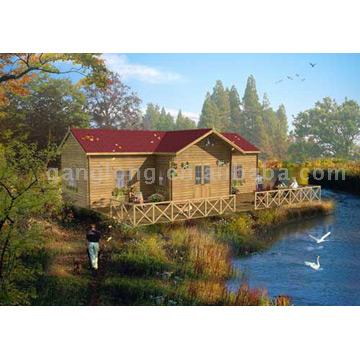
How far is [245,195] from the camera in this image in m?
9.28

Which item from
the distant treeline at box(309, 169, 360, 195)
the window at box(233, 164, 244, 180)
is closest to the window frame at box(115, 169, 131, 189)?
the window at box(233, 164, 244, 180)

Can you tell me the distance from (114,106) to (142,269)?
3.32 metres

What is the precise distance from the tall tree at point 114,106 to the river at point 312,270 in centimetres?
368

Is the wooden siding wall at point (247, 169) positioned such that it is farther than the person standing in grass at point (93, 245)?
Yes

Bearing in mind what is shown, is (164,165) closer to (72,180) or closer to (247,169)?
(247,169)

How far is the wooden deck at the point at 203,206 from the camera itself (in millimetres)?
8461

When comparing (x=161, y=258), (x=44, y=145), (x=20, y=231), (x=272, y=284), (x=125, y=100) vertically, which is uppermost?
(x=125, y=100)

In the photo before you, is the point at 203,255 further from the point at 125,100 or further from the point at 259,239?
the point at 125,100

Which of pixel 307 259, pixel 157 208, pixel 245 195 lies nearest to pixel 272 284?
pixel 307 259

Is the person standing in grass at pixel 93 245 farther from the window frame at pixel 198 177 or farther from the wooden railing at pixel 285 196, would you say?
the wooden railing at pixel 285 196

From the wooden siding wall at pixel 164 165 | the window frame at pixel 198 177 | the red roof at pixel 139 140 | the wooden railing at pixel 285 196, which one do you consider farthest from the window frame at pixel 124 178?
the wooden railing at pixel 285 196

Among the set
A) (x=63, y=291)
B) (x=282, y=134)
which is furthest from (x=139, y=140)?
(x=63, y=291)

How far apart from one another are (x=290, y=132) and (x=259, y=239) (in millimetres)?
2425

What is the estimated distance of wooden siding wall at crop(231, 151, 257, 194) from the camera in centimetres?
885
